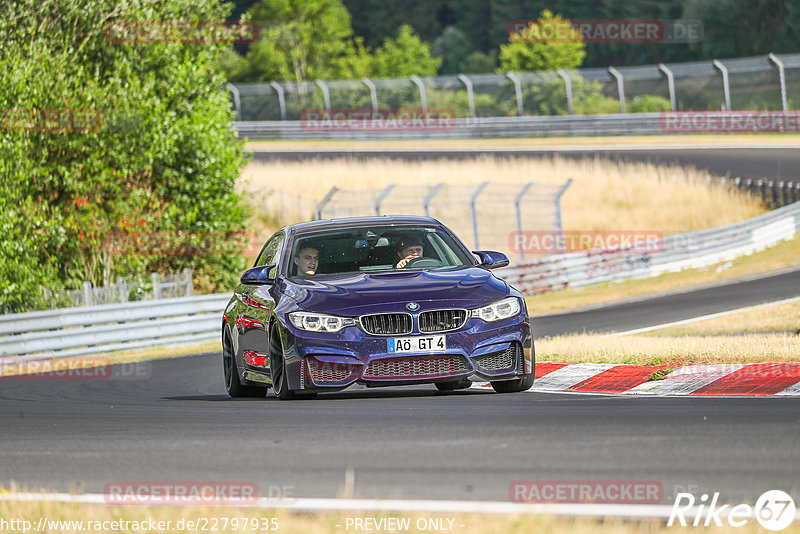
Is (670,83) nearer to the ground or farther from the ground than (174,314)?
farther from the ground

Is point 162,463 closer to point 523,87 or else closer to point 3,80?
point 3,80

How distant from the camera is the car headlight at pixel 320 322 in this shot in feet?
32.8

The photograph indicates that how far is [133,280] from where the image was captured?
28.8 meters

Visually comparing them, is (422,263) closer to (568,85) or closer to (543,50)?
(568,85)

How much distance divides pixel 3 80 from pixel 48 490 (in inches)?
815

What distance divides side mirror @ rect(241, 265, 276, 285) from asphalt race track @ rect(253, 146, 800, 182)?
35.9 meters

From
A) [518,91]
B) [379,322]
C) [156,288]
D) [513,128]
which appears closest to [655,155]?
[513,128]

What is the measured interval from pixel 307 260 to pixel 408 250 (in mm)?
868

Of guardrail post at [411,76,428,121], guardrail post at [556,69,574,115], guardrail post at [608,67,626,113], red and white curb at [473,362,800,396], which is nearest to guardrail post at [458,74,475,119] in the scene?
guardrail post at [411,76,428,121]

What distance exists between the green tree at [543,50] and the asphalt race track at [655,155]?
19.4 meters

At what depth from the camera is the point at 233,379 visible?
12.1 meters

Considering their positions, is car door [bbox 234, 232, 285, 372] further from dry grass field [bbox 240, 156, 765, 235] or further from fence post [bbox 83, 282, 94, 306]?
dry grass field [bbox 240, 156, 765, 235]

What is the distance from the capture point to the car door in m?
10.9

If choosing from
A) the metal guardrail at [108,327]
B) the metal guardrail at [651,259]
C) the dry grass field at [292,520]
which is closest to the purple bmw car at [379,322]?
the dry grass field at [292,520]
